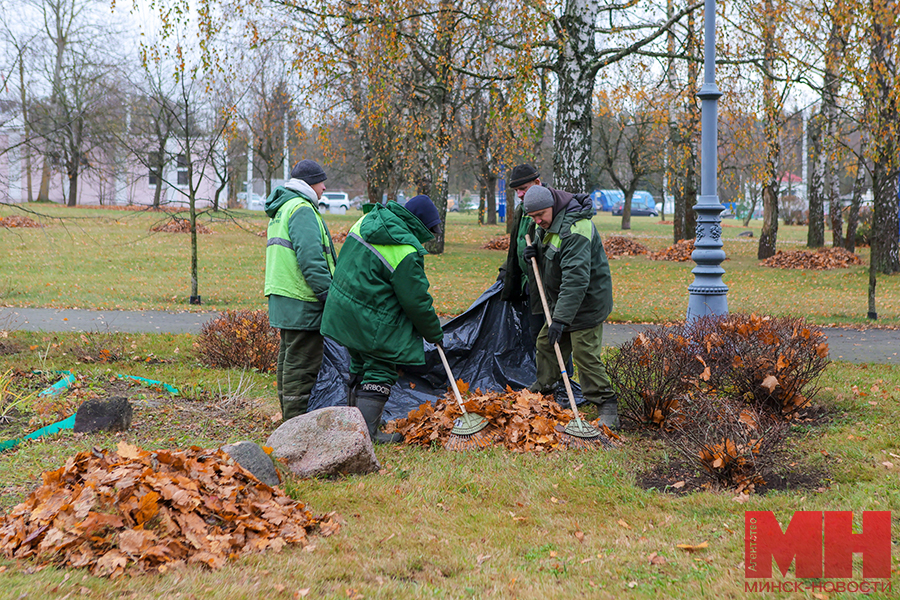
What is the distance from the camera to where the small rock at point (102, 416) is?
202 inches

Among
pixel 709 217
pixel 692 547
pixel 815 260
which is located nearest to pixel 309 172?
pixel 692 547

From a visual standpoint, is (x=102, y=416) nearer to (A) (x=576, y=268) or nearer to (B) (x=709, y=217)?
(A) (x=576, y=268)

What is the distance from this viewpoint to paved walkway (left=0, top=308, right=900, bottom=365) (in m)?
8.55

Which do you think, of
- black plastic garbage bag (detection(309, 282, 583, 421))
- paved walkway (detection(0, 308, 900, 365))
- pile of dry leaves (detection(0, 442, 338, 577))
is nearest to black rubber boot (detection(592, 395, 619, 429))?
black plastic garbage bag (detection(309, 282, 583, 421))

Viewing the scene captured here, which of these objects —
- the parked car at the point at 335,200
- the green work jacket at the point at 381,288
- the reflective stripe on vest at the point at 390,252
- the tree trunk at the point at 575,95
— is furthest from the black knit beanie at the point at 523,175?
the parked car at the point at 335,200

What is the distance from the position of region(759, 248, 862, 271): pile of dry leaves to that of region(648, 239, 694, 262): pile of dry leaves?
83.6 inches

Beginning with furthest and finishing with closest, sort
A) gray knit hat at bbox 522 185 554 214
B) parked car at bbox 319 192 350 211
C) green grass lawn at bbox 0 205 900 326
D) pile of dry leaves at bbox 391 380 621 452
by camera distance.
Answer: parked car at bbox 319 192 350 211 < green grass lawn at bbox 0 205 900 326 < gray knit hat at bbox 522 185 554 214 < pile of dry leaves at bbox 391 380 621 452

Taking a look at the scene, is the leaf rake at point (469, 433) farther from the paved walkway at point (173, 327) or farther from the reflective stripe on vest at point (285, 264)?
the paved walkway at point (173, 327)

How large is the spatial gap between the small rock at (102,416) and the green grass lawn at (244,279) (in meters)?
3.54

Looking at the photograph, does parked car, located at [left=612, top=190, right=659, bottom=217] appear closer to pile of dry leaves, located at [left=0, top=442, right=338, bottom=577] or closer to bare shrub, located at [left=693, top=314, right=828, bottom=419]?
bare shrub, located at [left=693, top=314, right=828, bottom=419]

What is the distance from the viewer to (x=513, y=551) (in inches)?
138

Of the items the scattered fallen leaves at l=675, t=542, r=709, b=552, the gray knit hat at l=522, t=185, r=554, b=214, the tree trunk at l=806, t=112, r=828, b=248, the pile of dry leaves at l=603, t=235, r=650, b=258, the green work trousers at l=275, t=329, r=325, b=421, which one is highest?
the tree trunk at l=806, t=112, r=828, b=248

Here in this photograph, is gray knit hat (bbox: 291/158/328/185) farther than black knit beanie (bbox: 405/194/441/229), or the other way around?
gray knit hat (bbox: 291/158/328/185)

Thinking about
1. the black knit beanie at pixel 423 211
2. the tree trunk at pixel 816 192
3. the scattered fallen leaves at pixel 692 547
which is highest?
the tree trunk at pixel 816 192
